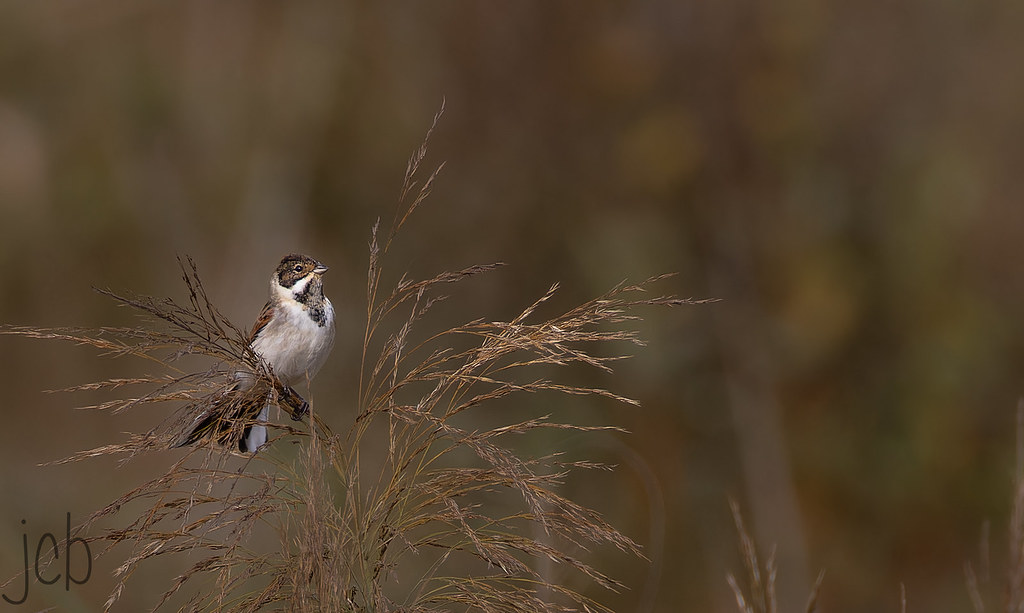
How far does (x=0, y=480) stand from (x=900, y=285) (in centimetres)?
794

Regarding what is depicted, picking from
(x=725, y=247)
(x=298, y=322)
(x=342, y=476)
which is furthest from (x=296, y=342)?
(x=725, y=247)

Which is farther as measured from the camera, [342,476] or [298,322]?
[298,322]

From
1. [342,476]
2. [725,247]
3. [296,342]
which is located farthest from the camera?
[725,247]

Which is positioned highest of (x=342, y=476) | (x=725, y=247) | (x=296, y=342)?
(x=342, y=476)

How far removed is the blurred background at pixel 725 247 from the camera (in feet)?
33.0

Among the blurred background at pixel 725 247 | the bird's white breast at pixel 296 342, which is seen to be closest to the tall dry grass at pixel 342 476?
the bird's white breast at pixel 296 342

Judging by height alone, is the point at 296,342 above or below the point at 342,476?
below

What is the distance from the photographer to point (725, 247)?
1055 centimetres

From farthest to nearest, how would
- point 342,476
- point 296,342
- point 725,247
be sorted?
point 725,247 < point 296,342 < point 342,476

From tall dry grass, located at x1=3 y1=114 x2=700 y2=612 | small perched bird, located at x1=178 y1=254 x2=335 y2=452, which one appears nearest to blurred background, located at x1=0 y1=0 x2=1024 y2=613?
small perched bird, located at x1=178 y1=254 x2=335 y2=452

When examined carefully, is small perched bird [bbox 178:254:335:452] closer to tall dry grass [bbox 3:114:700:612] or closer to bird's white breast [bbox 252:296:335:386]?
bird's white breast [bbox 252:296:335:386]

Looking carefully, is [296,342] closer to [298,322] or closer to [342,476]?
[298,322]

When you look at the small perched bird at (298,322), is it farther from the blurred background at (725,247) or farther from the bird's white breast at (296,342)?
the blurred background at (725,247)

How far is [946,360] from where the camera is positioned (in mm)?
10211
